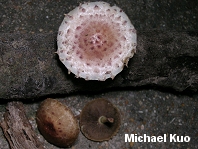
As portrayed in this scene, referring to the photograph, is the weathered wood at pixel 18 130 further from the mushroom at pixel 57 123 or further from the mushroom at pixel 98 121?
the mushroom at pixel 98 121

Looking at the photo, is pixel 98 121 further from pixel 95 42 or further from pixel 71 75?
pixel 95 42

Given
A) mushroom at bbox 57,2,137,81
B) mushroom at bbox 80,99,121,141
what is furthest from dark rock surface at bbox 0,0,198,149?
mushroom at bbox 57,2,137,81

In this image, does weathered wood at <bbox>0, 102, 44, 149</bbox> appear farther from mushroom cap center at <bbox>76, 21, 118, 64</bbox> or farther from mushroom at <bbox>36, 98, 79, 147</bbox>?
mushroom cap center at <bbox>76, 21, 118, 64</bbox>

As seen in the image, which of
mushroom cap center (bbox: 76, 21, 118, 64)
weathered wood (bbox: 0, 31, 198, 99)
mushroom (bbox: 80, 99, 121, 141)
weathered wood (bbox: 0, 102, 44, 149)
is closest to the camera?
mushroom cap center (bbox: 76, 21, 118, 64)

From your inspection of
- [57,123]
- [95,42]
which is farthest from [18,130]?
[95,42]

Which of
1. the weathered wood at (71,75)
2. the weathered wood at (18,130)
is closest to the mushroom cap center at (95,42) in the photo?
the weathered wood at (71,75)

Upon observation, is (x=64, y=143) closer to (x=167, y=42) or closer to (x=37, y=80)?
(x=37, y=80)
